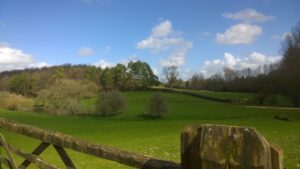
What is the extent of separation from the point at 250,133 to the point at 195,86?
14345 centimetres

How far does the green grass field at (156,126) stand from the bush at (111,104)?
2.02m

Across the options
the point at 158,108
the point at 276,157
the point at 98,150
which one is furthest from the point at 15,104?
the point at 276,157

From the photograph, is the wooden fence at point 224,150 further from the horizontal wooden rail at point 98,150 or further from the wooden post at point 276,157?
the horizontal wooden rail at point 98,150

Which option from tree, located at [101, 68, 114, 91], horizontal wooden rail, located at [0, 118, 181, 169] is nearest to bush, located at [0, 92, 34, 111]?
tree, located at [101, 68, 114, 91]

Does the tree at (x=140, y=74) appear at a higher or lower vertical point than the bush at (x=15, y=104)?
higher

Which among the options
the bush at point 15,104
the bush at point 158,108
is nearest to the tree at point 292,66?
the bush at point 158,108

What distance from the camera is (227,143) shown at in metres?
2.23

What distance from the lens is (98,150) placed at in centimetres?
381

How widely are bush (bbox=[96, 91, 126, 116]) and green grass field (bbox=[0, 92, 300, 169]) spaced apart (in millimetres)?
2023

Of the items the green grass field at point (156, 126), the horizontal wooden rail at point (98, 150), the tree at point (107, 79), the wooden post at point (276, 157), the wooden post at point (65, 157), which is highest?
the tree at point (107, 79)

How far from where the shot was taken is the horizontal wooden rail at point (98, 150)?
312 cm

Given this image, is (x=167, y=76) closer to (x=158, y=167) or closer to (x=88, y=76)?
(x=88, y=76)

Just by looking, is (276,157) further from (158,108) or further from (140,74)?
(140,74)

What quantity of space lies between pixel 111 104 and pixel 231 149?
7930 centimetres
